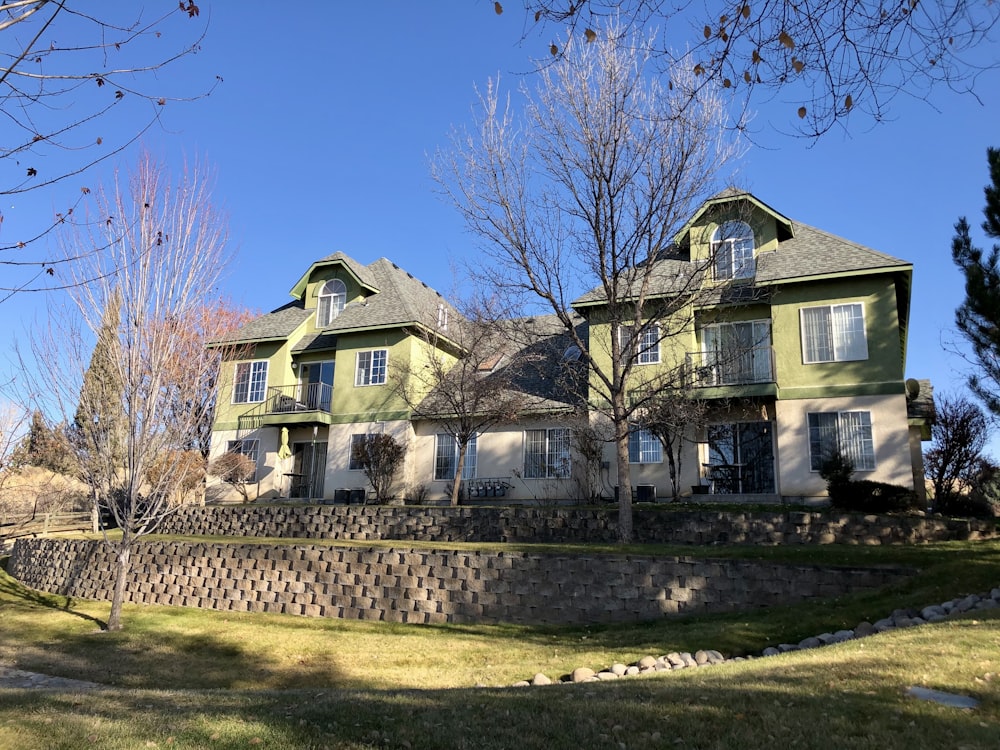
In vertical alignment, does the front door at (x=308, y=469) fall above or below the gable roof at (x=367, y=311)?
below

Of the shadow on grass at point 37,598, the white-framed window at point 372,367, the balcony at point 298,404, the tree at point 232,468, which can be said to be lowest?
the shadow on grass at point 37,598

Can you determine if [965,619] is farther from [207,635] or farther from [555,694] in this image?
[207,635]

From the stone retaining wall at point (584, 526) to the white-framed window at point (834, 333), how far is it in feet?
19.8

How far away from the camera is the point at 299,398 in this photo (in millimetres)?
28250

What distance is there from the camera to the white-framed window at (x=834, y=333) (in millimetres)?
19734

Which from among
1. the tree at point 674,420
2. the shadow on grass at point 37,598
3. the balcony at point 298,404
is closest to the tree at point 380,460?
the balcony at point 298,404

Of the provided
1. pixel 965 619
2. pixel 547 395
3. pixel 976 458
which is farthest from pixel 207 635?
pixel 976 458

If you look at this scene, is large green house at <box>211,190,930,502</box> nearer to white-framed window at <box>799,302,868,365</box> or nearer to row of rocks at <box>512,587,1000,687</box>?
white-framed window at <box>799,302,868,365</box>

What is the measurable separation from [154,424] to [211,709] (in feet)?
29.0

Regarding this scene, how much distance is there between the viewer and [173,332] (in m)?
13.0

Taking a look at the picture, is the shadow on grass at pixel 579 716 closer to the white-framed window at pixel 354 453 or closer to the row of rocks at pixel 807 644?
the row of rocks at pixel 807 644

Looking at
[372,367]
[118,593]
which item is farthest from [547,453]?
[118,593]

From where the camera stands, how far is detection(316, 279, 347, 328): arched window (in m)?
29.0

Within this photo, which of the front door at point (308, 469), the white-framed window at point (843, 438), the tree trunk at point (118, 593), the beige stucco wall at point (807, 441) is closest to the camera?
the tree trunk at point (118, 593)
